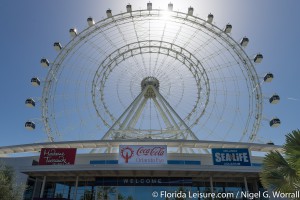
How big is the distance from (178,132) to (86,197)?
1165 cm

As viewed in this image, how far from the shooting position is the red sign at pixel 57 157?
25.1 metres

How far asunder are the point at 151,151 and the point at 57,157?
334 inches

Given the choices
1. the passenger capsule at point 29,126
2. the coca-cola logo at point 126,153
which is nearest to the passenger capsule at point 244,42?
the coca-cola logo at point 126,153

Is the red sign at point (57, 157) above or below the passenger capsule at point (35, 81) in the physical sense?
below

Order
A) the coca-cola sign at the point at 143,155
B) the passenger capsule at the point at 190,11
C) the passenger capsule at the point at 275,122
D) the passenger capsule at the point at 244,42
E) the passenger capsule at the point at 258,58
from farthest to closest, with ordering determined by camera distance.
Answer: the passenger capsule at the point at 244,42 → the passenger capsule at the point at 190,11 → the passenger capsule at the point at 258,58 → the passenger capsule at the point at 275,122 → the coca-cola sign at the point at 143,155

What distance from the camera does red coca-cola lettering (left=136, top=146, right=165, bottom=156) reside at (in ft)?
81.1

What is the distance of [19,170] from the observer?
24.4 meters

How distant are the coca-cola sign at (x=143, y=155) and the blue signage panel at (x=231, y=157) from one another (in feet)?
15.2

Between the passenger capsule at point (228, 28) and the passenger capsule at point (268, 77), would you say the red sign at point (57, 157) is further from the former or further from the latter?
the passenger capsule at point (268, 77)

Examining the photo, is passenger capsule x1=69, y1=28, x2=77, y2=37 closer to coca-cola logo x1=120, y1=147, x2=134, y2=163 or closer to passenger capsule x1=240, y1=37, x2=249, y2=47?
coca-cola logo x1=120, y1=147, x2=134, y2=163

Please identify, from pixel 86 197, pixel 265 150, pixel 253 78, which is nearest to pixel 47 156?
pixel 86 197

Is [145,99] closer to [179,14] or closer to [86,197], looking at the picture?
[179,14]

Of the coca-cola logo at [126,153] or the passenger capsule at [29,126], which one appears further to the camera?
the passenger capsule at [29,126]

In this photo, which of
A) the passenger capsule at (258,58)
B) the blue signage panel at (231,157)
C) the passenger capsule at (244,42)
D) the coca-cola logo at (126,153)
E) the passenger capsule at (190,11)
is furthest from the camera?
the passenger capsule at (244,42)
